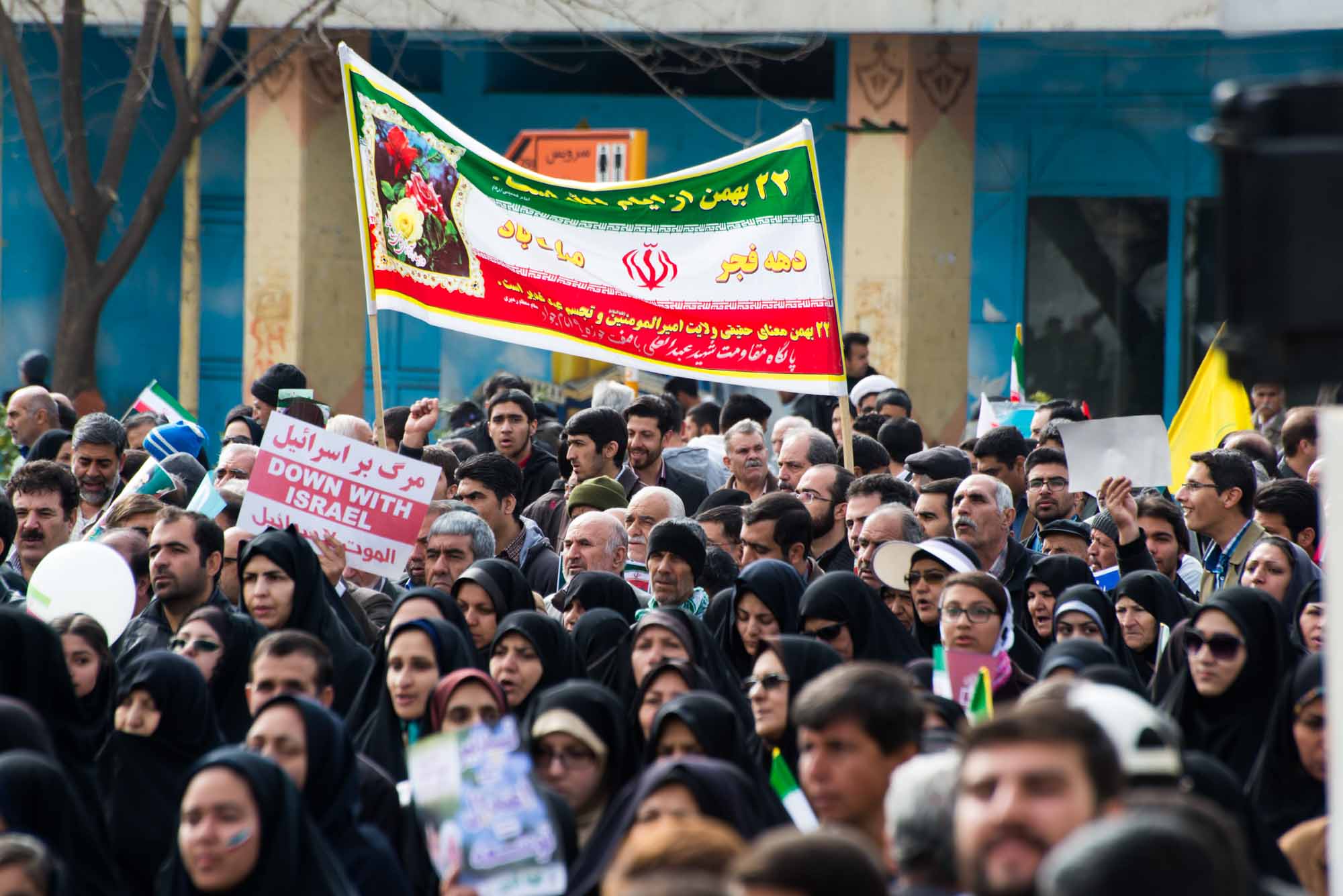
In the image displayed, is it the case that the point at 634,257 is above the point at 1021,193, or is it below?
below

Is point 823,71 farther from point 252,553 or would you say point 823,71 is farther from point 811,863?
point 811,863

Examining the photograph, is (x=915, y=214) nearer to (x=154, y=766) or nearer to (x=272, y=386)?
(x=272, y=386)

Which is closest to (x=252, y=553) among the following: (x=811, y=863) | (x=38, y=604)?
(x=38, y=604)

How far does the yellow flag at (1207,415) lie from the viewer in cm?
1026

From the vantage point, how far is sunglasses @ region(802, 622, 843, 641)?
235 inches

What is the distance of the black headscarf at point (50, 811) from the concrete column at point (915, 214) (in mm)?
10277

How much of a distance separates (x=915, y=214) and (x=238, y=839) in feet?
35.7

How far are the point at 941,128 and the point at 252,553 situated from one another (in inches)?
363

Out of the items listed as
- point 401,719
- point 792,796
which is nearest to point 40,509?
point 401,719

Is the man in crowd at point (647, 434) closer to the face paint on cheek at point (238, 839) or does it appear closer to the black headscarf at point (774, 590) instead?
the black headscarf at point (774, 590)

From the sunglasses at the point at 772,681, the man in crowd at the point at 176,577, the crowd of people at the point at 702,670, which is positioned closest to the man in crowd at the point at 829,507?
the crowd of people at the point at 702,670

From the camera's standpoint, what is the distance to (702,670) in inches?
220

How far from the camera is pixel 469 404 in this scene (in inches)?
479

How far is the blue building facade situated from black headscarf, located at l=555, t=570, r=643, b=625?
8.76 meters
